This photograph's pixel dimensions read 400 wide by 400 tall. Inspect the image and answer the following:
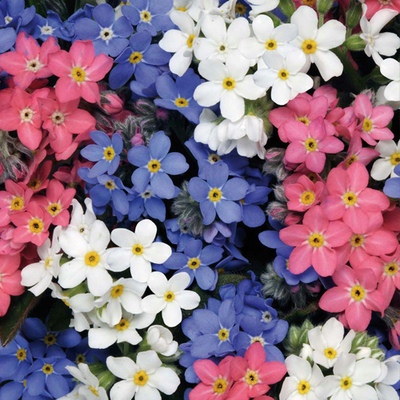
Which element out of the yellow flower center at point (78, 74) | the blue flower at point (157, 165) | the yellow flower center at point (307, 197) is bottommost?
the blue flower at point (157, 165)

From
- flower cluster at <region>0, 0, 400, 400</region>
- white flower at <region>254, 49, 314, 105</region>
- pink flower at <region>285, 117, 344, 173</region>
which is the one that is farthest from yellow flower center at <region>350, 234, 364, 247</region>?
white flower at <region>254, 49, 314, 105</region>

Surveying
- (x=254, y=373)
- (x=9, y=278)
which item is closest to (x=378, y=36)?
(x=254, y=373)

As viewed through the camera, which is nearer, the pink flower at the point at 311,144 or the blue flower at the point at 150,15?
the pink flower at the point at 311,144

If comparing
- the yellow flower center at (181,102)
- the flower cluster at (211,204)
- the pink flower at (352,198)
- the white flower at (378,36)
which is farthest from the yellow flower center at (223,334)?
the white flower at (378,36)

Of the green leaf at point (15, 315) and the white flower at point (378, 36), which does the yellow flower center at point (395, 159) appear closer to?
the white flower at point (378, 36)

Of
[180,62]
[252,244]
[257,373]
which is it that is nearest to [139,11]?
[180,62]

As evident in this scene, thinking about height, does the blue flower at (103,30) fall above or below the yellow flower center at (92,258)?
above

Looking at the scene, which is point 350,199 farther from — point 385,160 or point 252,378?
point 252,378
